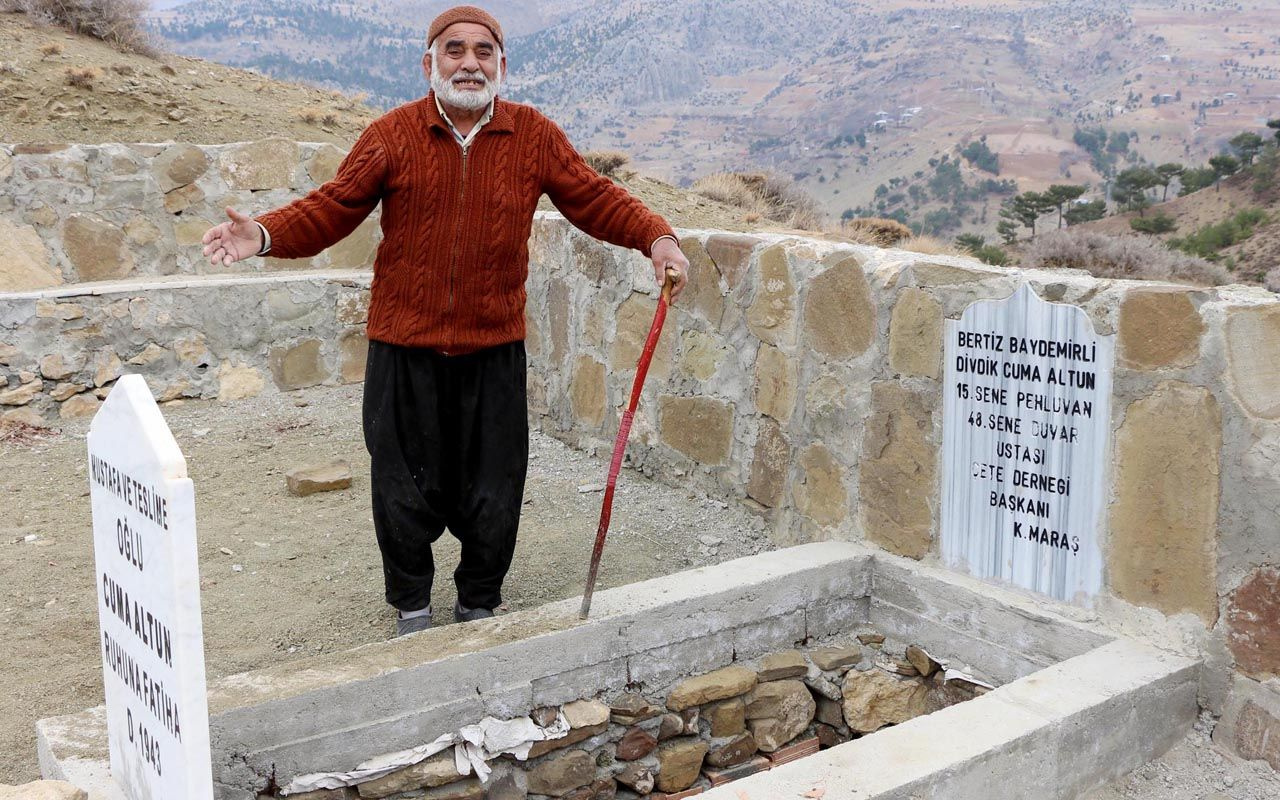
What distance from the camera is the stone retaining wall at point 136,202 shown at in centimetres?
639

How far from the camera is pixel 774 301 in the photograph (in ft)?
13.7

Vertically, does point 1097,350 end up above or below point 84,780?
above

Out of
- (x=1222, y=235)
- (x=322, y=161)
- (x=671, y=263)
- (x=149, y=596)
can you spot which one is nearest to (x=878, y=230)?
(x=322, y=161)

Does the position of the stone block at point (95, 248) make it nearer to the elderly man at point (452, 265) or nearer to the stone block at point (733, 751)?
the elderly man at point (452, 265)

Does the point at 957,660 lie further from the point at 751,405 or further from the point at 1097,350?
the point at 751,405

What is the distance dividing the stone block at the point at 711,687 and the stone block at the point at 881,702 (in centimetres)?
35

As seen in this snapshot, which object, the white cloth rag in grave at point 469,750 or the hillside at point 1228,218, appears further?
the hillside at point 1228,218

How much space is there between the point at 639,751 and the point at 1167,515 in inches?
62.0

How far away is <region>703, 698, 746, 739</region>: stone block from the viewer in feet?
11.3

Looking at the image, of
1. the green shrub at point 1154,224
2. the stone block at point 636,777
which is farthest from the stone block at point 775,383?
the green shrub at point 1154,224

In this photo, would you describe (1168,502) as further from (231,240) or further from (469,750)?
(231,240)

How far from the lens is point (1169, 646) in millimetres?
2969

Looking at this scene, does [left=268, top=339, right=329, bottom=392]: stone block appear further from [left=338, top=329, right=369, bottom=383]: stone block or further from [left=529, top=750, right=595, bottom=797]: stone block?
[left=529, top=750, right=595, bottom=797]: stone block

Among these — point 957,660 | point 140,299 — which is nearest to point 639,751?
point 957,660
